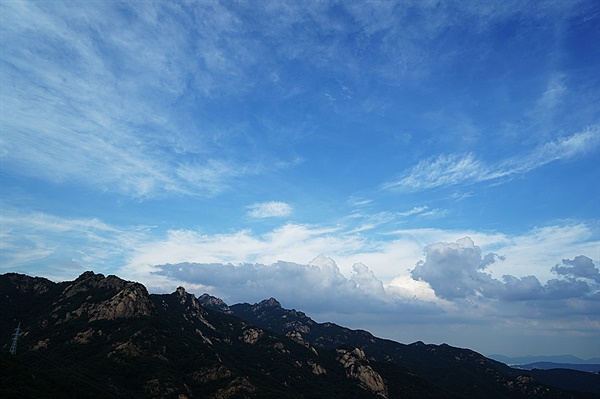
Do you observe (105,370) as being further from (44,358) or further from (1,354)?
(1,354)

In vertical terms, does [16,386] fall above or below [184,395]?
above

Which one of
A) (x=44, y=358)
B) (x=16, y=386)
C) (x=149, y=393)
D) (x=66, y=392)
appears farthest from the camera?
(x=44, y=358)

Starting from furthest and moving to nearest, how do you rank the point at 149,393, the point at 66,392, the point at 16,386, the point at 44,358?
1. the point at 44,358
2. the point at 149,393
3. the point at 66,392
4. the point at 16,386

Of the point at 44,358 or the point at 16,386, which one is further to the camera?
the point at 44,358

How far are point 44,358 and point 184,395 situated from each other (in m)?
79.2

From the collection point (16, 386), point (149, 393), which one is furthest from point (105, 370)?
point (16, 386)

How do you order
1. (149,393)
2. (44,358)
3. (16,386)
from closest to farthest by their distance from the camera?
(16,386) → (149,393) → (44,358)

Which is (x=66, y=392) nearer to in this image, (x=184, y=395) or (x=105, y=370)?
(x=105, y=370)

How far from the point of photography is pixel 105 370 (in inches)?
7333

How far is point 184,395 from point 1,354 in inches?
3199

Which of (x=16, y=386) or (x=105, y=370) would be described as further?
(x=105, y=370)

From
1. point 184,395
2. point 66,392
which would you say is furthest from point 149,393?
point 66,392

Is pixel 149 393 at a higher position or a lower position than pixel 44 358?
lower

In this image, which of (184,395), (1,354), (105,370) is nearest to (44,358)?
(105,370)
